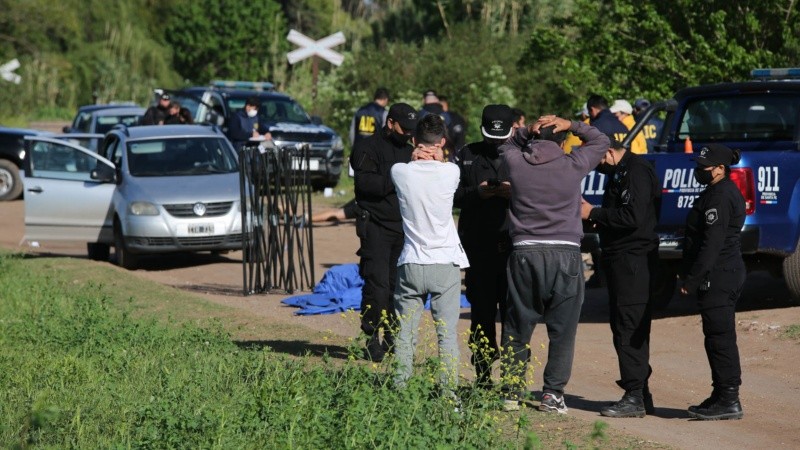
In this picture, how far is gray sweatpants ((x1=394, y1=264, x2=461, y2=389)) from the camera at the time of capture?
8.52 metres

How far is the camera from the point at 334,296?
14422 millimetres

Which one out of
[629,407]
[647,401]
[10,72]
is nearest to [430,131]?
[629,407]

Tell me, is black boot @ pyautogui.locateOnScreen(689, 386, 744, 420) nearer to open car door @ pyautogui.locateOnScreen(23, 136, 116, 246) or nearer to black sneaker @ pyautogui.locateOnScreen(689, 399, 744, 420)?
black sneaker @ pyautogui.locateOnScreen(689, 399, 744, 420)

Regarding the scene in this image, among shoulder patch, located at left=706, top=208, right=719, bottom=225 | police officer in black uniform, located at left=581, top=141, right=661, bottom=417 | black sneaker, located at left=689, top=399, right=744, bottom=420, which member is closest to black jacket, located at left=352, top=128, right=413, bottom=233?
police officer in black uniform, located at left=581, top=141, right=661, bottom=417

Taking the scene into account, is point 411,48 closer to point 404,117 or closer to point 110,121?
point 110,121

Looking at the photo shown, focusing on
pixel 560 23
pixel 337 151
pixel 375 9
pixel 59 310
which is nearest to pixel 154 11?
pixel 375 9

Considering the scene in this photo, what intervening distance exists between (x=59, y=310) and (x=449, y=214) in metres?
5.90

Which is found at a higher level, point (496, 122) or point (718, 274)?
point (496, 122)

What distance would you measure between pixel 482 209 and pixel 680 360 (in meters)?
3.06

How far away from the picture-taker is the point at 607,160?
29.9ft

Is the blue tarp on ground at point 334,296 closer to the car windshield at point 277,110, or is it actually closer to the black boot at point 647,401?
the black boot at point 647,401

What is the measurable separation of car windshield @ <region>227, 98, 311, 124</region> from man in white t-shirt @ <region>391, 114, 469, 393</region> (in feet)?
64.2

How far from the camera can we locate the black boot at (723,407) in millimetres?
8898

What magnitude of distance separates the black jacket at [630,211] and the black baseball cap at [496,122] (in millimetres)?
741
